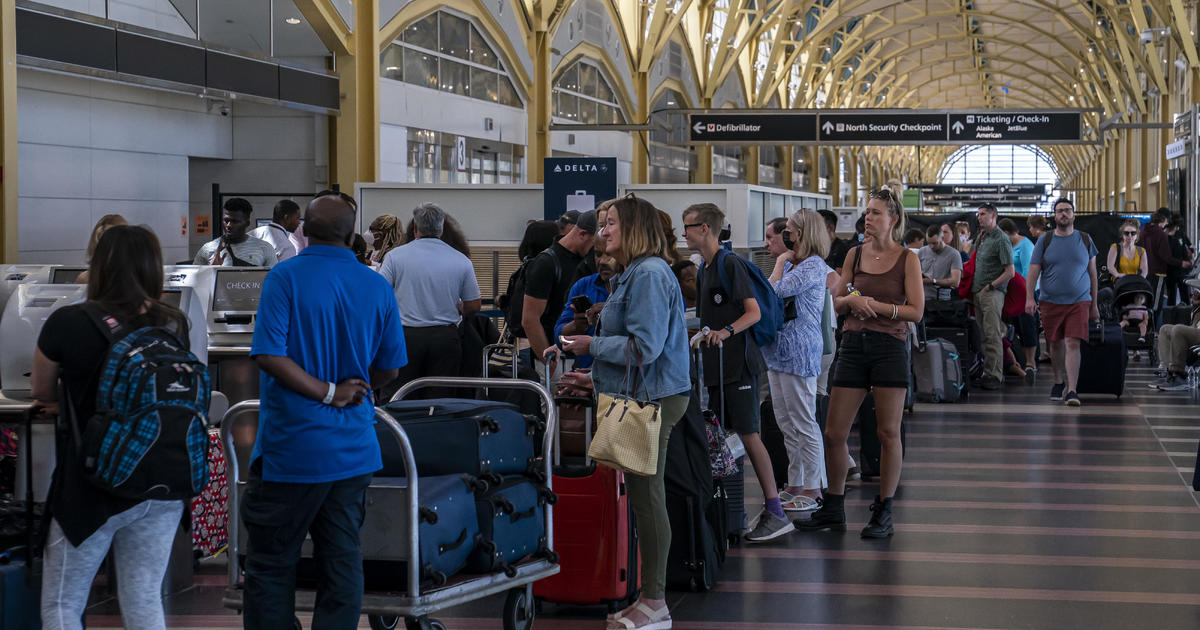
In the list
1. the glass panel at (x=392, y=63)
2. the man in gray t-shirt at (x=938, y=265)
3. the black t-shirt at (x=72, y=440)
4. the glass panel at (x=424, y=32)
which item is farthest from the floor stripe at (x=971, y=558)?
the glass panel at (x=424, y=32)

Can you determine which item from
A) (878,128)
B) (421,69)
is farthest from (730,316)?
(878,128)

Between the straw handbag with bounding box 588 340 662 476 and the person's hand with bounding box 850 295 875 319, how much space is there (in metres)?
1.92

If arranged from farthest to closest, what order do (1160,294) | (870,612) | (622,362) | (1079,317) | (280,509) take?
(1160,294) → (1079,317) → (870,612) → (622,362) → (280,509)

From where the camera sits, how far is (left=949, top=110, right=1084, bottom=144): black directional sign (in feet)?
84.7

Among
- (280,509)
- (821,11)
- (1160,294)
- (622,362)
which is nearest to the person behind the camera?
(280,509)

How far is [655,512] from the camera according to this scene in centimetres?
486

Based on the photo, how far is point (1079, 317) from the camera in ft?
37.2

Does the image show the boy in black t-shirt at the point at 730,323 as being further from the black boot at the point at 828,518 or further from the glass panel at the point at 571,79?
the glass panel at the point at 571,79

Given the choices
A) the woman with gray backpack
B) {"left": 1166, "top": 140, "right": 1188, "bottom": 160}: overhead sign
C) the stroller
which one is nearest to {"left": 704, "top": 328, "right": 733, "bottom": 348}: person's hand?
the woman with gray backpack

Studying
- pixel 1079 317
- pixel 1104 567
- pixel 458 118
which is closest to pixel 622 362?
pixel 1104 567

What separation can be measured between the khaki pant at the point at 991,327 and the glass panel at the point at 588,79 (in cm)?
1490

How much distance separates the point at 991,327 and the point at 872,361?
25.7 ft

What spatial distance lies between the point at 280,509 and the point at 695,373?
272 cm

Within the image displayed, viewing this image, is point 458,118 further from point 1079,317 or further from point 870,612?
point 870,612
